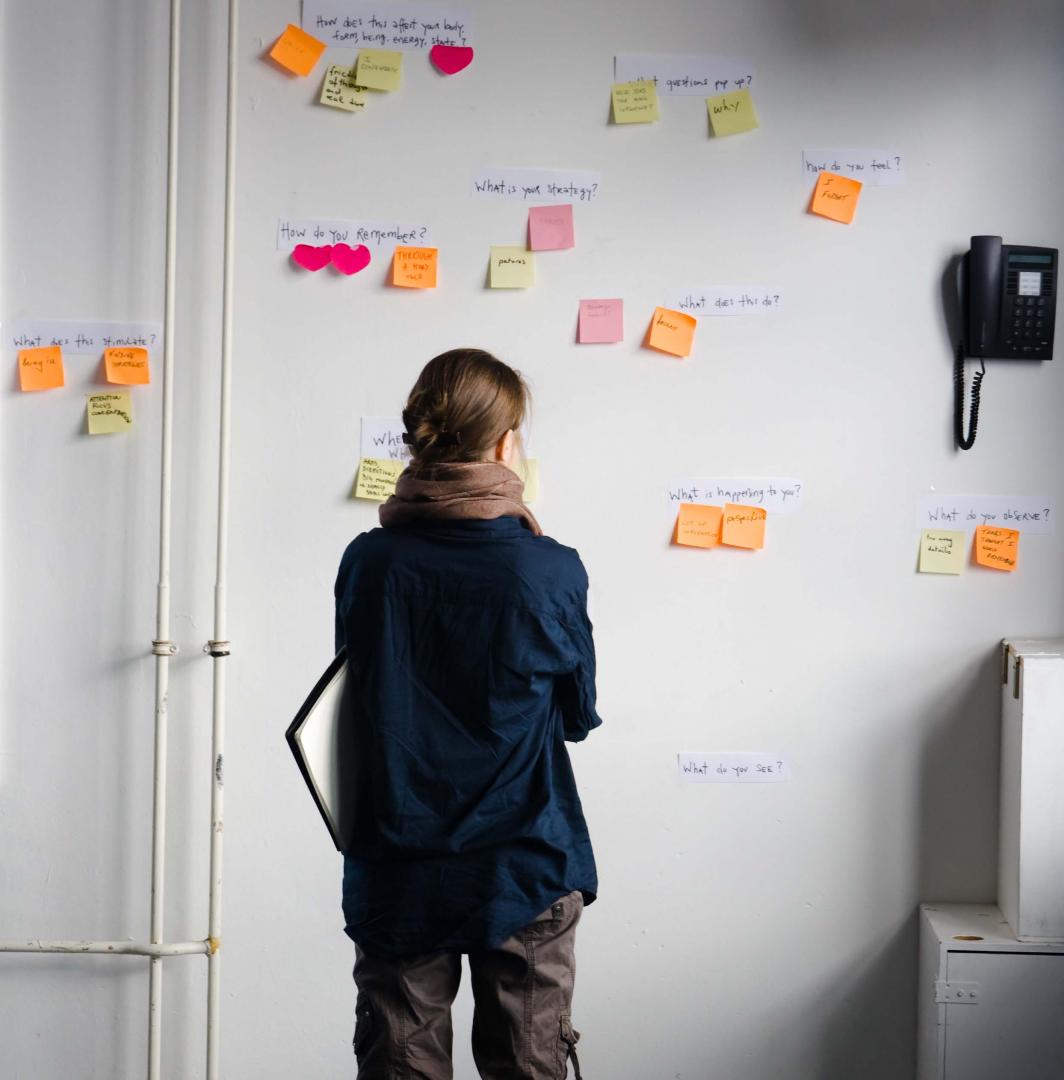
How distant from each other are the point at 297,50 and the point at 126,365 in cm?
64

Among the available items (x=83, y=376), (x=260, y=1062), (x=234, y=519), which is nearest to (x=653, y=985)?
(x=260, y=1062)

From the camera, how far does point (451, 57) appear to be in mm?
2064

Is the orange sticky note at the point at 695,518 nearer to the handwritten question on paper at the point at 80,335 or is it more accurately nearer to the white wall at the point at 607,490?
the white wall at the point at 607,490

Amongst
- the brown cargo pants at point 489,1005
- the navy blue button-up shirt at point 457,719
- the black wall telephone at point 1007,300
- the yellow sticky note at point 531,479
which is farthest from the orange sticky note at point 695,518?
the brown cargo pants at point 489,1005

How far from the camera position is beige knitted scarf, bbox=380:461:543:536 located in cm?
135

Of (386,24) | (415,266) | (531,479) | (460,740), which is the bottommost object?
(460,740)

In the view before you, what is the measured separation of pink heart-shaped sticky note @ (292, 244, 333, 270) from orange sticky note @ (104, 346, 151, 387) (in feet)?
1.06

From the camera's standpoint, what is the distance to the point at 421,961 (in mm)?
1411

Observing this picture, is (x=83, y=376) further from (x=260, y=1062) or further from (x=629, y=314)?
(x=260, y=1062)

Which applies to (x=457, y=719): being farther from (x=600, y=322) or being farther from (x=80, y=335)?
(x=80, y=335)

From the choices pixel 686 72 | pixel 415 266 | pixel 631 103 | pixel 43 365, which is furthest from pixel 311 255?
pixel 686 72

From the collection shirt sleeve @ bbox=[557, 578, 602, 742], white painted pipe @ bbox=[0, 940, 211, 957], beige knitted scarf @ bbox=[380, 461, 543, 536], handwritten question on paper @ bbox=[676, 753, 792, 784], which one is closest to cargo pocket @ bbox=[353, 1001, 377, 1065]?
shirt sleeve @ bbox=[557, 578, 602, 742]

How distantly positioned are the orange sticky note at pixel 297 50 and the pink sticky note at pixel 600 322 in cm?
64

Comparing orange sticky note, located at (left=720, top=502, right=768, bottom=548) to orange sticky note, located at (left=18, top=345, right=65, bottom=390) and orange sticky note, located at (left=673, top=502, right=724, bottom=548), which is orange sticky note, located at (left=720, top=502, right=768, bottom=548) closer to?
orange sticky note, located at (left=673, top=502, right=724, bottom=548)
